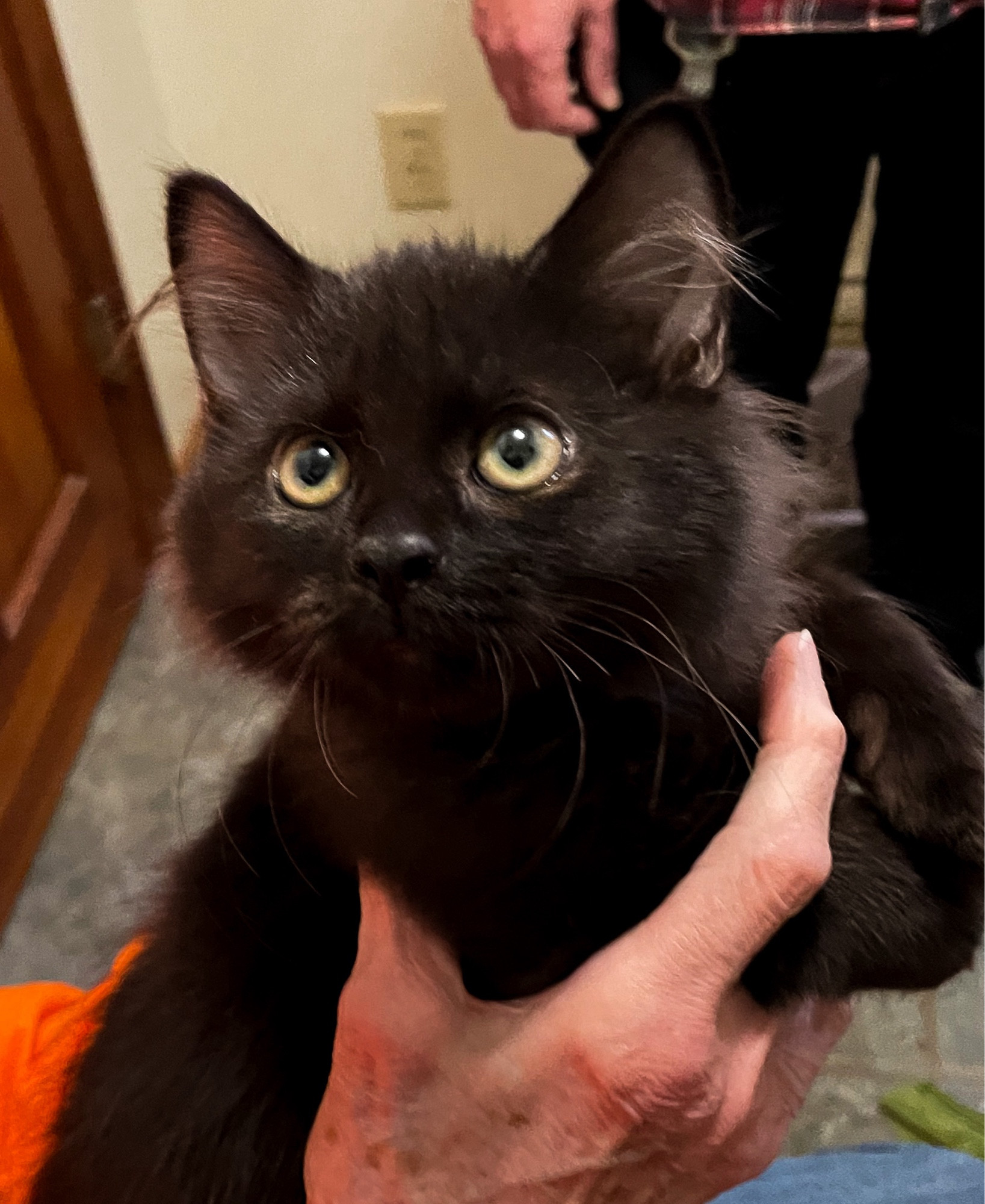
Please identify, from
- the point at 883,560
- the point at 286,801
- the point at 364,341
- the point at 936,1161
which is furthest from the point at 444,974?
the point at 883,560

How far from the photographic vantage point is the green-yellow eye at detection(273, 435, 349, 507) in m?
0.70

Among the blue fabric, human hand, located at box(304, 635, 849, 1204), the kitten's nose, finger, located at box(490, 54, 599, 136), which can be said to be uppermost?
finger, located at box(490, 54, 599, 136)

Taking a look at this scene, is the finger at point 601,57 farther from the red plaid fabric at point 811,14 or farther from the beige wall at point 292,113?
the beige wall at point 292,113

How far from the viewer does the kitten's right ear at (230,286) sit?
812mm

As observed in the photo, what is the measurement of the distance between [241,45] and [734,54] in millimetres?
1083

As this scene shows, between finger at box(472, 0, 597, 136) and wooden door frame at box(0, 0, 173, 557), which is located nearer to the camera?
finger at box(472, 0, 597, 136)

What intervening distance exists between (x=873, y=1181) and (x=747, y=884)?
1.91 ft

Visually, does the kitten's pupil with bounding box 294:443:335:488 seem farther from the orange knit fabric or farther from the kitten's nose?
the orange knit fabric

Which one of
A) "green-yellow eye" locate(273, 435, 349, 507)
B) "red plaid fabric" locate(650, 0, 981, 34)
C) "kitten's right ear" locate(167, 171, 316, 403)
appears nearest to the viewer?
"green-yellow eye" locate(273, 435, 349, 507)

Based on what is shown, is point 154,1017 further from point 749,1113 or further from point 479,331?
point 479,331

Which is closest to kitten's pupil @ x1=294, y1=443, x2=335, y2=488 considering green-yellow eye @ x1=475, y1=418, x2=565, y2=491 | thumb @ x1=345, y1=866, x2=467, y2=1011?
green-yellow eye @ x1=475, y1=418, x2=565, y2=491

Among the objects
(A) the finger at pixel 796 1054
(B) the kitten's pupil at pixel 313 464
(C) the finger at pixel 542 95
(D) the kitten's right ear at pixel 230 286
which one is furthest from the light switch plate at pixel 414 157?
(A) the finger at pixel 796 1054

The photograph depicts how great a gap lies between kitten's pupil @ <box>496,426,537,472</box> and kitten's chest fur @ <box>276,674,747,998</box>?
175mm

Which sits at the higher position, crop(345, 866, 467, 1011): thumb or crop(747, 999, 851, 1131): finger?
crop(345, 866, 467, 1011): thumb
